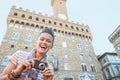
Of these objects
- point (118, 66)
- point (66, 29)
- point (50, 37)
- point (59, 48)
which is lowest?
point (50, 37)

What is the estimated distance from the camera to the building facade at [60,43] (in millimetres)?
18344

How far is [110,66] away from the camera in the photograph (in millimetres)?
22031

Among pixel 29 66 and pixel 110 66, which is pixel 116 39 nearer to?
pixel 110 66

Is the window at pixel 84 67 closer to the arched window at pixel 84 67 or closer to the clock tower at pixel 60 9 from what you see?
the arched window at pixel 84 67

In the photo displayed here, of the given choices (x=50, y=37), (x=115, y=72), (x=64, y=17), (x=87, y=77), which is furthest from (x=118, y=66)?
(x=50, y=37)

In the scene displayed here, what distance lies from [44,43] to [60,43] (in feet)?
65.2

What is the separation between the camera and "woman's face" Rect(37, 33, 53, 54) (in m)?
2.38

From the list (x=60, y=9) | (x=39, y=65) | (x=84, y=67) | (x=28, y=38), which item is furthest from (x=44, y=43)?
(x=60, y=9)

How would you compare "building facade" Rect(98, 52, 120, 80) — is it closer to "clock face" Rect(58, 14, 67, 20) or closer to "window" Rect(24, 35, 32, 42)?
"clock face" Rect(58, 14, 67, 20)

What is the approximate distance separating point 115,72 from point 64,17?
15923 mm

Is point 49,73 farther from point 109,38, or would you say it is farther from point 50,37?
point 109,38

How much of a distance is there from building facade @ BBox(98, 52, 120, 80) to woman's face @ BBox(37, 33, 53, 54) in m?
21.8

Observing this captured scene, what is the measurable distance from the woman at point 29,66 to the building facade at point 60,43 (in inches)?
588

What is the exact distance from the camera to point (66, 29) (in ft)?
80.2
